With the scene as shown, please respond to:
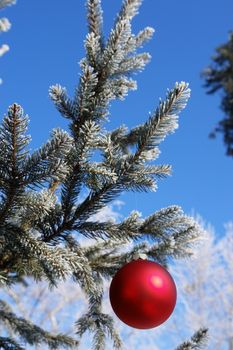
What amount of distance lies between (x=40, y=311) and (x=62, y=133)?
9549mm

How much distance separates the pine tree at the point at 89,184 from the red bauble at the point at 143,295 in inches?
4.2

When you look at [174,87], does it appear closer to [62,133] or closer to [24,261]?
[62,133]

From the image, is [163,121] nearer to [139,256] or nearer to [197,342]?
[139,256]

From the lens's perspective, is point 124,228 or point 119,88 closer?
point 124,228

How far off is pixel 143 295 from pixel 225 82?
8.47 meters

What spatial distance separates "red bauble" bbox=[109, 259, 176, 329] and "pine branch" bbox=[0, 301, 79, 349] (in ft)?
Result: 1.96

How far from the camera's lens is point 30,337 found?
205 cm

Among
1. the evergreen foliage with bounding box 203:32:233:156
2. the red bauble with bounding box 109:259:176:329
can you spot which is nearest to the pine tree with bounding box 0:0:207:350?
the red bauble with bounding box 109:259:176:329

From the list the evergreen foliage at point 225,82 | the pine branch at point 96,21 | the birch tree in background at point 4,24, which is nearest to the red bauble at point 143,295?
the birch tree in background at point 4,24

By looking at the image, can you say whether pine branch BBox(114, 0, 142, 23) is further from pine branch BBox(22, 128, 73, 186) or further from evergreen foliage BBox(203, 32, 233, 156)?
evergreen foliage BBox(203, 32, 233, 156)

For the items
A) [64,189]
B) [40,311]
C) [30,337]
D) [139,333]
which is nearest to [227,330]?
[139,333]

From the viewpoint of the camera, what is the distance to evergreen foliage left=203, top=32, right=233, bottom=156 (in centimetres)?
909

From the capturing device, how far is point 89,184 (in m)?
1.49

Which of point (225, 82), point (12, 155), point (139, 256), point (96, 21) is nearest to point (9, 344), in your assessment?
point (139, 256)
